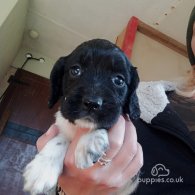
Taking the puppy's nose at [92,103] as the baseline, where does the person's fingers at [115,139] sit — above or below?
below

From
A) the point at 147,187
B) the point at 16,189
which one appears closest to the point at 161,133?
the point at 147,187

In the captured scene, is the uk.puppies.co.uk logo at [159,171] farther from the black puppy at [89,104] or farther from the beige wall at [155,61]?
the beige wall at [155,61]

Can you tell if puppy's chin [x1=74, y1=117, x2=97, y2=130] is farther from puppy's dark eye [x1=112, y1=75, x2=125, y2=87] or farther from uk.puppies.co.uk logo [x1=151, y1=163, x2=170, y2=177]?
uk.puppies.co.uk logo [x1=151, y1=163, x2=170, y2=177]

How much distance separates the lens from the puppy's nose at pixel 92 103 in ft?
2.58

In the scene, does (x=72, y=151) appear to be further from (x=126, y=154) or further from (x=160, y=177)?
(x=160, y=177)

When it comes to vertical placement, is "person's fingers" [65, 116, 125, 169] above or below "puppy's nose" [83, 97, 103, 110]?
below

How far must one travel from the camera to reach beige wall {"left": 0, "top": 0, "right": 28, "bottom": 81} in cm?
221

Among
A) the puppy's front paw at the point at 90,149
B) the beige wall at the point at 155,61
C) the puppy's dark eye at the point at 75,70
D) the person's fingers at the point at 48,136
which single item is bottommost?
the person's fingers at the point at 48,136

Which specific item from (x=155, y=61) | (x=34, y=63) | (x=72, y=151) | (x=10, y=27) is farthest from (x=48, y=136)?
(x=34, y=63)

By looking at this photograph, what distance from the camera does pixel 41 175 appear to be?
2.75 feet

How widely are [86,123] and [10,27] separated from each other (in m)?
1.91

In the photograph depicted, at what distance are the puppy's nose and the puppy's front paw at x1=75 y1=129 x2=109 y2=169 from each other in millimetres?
99

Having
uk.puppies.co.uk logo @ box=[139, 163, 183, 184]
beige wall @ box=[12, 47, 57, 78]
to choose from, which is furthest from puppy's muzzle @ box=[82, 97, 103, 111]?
beige wall @ box=[12, 47, 57, 78]

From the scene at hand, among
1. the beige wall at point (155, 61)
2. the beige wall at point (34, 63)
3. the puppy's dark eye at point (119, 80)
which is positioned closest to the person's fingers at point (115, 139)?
the puppy's dark eye at point (119, 80)
